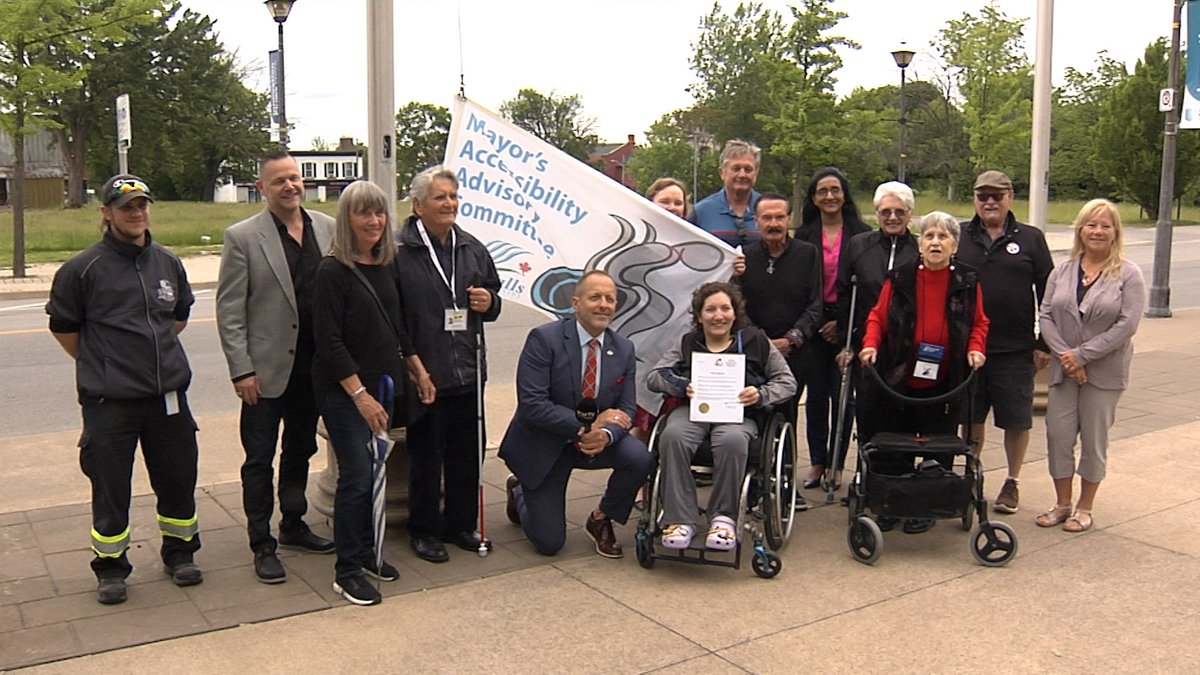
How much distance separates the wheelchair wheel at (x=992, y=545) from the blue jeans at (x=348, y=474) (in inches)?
114

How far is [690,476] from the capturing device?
16.9 feet

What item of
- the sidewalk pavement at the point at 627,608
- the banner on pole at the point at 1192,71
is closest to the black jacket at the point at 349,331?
the sidewalk pavement at the point at 627,608

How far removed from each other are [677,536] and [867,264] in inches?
79.3

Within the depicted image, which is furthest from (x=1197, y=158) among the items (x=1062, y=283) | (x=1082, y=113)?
(x=1062, y=283)

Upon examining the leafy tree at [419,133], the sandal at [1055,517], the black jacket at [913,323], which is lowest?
the sandal at [1055,517]

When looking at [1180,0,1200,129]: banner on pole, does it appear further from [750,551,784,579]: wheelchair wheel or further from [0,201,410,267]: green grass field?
[0,201,410,267]: green grass field

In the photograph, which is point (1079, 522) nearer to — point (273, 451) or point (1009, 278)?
point (1009, 278)

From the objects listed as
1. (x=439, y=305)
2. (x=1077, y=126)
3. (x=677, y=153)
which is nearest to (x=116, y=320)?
(x=439, y=305)

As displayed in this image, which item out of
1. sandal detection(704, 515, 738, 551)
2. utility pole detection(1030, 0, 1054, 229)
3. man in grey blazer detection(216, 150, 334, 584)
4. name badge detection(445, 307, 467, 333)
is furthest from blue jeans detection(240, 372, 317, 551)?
utility pole detection(1030, 0, 1054, 229)

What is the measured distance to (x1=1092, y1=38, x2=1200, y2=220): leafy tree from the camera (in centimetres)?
4609

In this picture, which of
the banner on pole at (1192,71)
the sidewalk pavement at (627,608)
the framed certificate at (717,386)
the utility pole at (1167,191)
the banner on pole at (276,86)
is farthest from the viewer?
the banner on pole at (276,86)

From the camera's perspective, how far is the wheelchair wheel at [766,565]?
4.98 m

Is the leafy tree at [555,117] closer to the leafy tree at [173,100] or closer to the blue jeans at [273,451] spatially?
the leafy tree at [173,100]

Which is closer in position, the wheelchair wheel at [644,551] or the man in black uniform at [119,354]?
the man in black uniform at [119,354]
